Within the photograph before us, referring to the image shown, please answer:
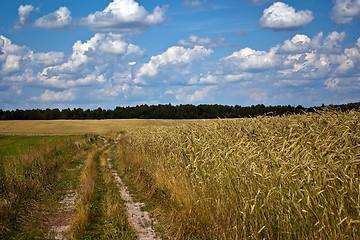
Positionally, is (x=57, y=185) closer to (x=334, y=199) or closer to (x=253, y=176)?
(x=253, y=176)

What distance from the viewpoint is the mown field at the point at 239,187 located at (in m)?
4.45

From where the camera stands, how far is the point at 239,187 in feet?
18.6

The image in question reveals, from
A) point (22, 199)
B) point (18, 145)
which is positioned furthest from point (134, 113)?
point (22, 199)

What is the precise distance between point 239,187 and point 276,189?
757 millimetres

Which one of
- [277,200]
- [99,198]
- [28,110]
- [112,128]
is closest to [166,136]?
[99,198]

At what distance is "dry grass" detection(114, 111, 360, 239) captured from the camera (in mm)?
4312

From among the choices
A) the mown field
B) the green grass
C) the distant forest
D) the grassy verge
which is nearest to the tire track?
the mown field

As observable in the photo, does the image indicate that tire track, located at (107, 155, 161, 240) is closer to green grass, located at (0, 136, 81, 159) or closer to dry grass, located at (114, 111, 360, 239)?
dry grass, located at (114, 111, 360, 239)

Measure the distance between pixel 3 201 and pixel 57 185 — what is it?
16.4 feet

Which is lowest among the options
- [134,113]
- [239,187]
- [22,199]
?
[22,199]

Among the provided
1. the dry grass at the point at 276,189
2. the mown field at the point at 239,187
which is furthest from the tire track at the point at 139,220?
the dry grass at the point at 276,189

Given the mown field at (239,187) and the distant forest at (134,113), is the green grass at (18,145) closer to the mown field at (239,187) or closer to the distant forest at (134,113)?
the mown field at (239,187)

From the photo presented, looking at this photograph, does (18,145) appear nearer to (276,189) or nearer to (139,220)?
(139,220)

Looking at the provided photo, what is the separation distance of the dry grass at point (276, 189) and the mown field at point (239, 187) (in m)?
0.02
